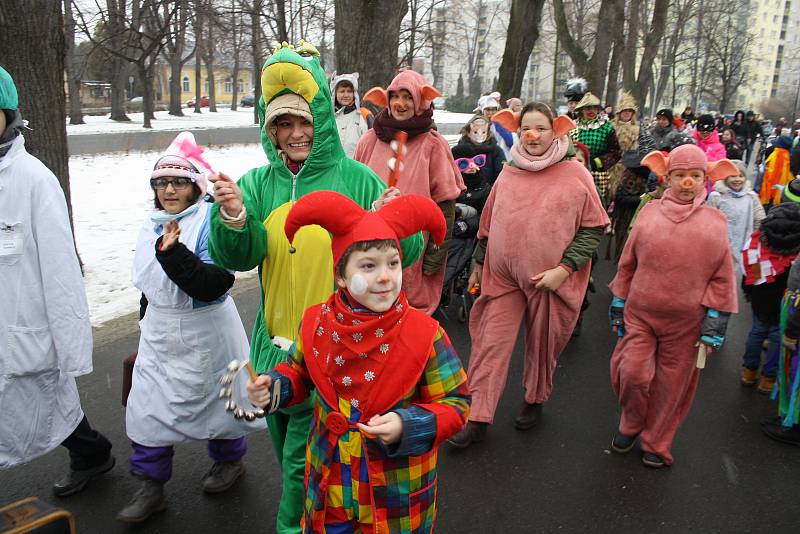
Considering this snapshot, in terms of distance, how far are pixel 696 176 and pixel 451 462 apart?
2.16 m

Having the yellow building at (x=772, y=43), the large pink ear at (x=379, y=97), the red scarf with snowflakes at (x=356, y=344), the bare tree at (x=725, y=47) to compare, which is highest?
the yellow building at (x=772, y=43)

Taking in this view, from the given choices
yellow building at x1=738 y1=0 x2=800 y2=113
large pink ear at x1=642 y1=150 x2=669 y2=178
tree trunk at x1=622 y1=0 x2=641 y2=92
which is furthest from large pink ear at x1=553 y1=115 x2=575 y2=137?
yellow building at x1=738 y1=0 x2=800 y2=113

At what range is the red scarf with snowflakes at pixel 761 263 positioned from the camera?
4.72 metres

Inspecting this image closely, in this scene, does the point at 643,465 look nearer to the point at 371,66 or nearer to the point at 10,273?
the point at 10,273

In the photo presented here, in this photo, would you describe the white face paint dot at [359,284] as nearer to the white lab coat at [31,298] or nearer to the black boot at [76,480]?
the white lab coat at [31,298]

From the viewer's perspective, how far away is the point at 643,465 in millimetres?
3951

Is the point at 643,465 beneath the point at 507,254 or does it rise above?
beneath

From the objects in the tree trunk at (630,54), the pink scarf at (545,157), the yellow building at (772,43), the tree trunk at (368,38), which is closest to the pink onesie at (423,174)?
the pink scarf at (545,157)

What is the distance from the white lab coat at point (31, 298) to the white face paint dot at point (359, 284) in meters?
1.68

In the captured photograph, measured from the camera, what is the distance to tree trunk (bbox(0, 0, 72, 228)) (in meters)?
5.59

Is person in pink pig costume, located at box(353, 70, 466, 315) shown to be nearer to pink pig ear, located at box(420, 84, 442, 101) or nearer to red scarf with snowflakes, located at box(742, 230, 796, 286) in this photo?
pink pig ear, located at box(420, 84, 442, 101)

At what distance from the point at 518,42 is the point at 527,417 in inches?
458

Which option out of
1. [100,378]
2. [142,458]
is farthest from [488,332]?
[100,378]

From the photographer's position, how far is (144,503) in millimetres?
3205
